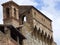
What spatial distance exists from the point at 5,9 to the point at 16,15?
4.48 feet

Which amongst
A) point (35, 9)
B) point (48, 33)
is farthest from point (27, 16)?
point (48, 33)

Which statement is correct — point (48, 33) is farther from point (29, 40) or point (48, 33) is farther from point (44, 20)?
point (29, 40)

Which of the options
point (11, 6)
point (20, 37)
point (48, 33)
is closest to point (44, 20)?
point (48, 33)

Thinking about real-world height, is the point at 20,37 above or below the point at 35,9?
below

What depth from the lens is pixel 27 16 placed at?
43594 millimetres

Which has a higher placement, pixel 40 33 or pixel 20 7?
pixel 20 7

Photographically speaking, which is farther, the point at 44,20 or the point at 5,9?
the point at 44,20

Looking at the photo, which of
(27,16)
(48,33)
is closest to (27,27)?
(27,16)


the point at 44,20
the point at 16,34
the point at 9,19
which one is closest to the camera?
the point at 16,34

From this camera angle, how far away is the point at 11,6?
42.7 metres

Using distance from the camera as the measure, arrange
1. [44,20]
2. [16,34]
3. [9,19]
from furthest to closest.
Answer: [44,20] → [9,19] → [16,34]

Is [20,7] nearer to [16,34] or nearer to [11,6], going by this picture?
[11,6]

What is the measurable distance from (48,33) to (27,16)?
4297 mm

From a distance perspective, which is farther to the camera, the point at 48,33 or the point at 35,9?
the point at 48,33
